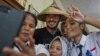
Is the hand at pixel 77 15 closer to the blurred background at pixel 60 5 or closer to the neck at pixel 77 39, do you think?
the neck at pixel 77 39

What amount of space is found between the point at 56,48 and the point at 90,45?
22 cm

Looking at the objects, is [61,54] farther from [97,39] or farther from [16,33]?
[16,33]

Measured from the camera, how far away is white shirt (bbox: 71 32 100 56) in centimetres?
105

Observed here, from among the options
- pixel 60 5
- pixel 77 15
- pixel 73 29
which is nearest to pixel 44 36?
pixel 73 29

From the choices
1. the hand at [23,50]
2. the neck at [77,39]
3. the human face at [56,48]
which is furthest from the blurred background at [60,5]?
the hand at [23,50]

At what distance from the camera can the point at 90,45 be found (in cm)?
108

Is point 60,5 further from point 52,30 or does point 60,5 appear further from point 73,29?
point 73,29

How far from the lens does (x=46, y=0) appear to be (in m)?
3.25

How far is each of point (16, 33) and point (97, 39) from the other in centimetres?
69

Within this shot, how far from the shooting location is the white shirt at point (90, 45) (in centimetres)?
105

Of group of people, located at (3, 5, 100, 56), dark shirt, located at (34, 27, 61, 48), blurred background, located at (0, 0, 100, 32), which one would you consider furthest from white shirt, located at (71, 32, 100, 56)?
blurred background, located at (0, 0, 100, 32)

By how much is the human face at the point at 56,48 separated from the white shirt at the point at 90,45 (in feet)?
0.35

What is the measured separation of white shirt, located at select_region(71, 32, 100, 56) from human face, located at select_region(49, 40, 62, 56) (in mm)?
108

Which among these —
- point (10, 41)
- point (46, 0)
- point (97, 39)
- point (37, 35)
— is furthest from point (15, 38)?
point (46, 0)
